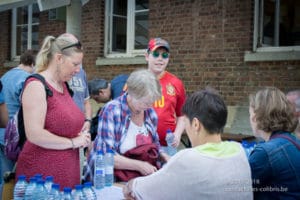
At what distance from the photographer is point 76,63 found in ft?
9.57

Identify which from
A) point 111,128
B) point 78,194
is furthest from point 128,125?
point 78,194

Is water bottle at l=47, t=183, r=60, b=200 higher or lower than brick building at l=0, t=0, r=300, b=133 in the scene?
lower

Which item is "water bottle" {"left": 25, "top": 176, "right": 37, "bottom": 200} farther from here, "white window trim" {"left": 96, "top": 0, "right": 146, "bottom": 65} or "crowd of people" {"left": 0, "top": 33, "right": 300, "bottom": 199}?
"white window trim" {"left": 96, "top": 0, "right": 146, "bottom": 65}

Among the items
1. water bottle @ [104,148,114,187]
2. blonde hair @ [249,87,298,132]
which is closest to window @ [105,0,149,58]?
water bottle @ [104,148,114,187]

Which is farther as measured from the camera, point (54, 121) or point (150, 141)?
point (150, 141)

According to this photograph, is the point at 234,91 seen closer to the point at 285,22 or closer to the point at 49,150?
the point at 285,22

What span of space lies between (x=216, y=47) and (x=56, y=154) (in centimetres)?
473

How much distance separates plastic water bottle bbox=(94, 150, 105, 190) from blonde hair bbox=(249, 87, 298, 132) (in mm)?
1116

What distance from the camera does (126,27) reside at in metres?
8.74

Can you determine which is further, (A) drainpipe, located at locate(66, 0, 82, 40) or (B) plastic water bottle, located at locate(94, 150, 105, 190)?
(A) drainpipe, located at locate(66, 0, 82, 40)

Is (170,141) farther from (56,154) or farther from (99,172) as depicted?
(56,154)

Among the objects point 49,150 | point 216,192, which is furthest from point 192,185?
point 49,150

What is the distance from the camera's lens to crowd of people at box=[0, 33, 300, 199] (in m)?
2.22

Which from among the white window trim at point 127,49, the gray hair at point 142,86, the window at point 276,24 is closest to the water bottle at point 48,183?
the gray hair at point 142,86
